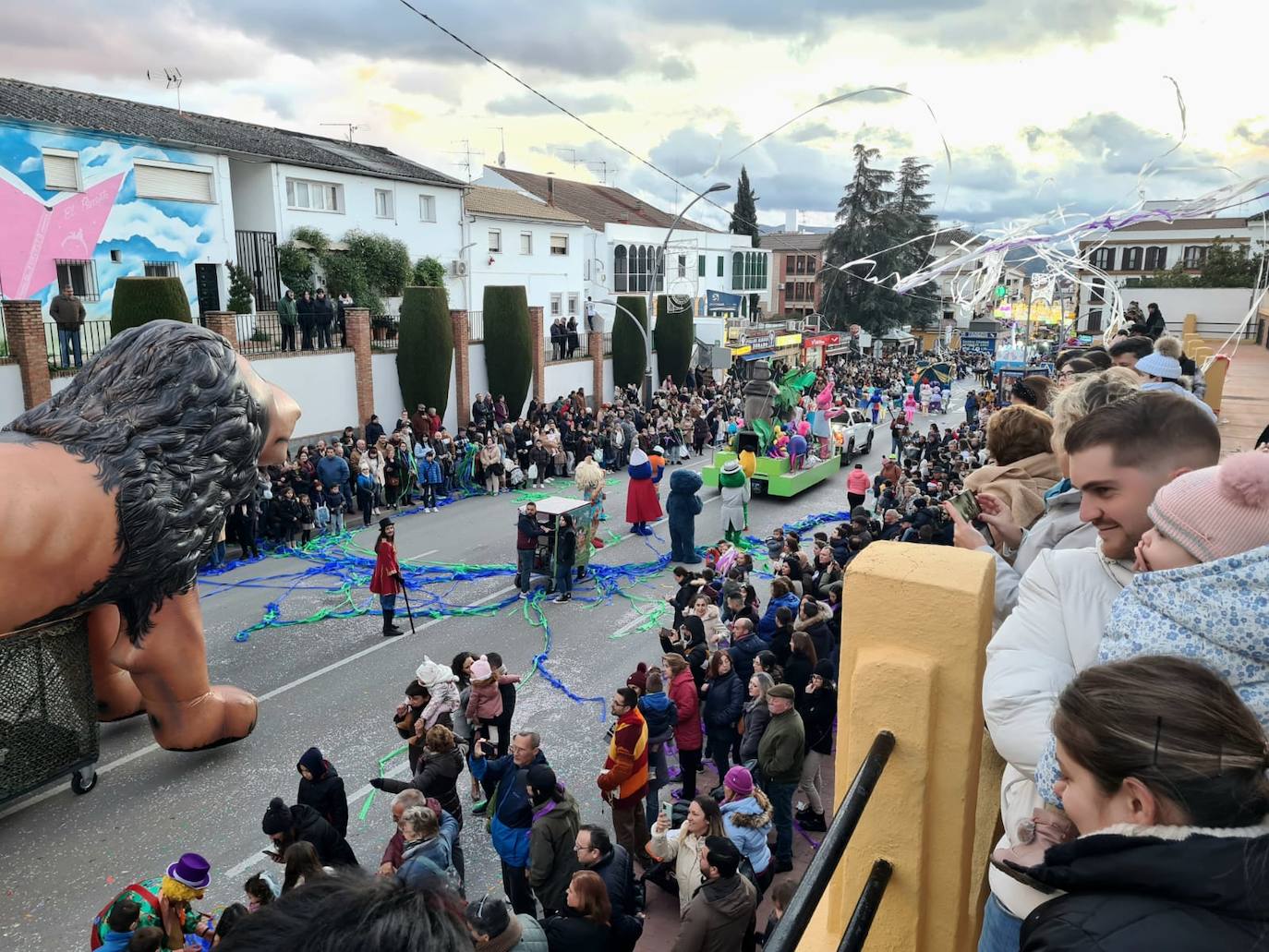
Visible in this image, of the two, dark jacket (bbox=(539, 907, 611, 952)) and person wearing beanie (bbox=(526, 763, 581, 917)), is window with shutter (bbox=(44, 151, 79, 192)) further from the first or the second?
dark jacket (bbox=(539, 907, 611, 952))

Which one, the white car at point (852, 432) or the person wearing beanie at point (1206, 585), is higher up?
the person wearing beanie at point (1206, 585)

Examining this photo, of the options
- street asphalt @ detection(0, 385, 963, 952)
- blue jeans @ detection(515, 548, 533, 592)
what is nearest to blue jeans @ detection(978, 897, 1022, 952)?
street asphalt @ detection(0, 385, 963, 952)

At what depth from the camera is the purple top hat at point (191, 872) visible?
5.11 m

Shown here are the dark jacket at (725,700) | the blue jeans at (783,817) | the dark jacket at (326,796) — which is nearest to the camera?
the dark jacket at (326,796)

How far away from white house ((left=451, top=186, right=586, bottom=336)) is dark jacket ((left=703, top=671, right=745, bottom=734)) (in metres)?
26.1

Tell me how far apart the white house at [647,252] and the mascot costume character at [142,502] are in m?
28.3

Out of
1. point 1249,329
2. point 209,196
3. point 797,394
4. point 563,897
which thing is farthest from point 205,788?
point 1249,329

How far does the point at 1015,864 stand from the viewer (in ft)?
6.42

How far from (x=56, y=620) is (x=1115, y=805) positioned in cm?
830

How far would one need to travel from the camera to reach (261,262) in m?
25.5

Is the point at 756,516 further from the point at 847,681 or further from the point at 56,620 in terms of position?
the point at 847,681

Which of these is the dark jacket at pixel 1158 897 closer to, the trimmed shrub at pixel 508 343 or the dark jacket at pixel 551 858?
the dark jacket at pixel 551 858

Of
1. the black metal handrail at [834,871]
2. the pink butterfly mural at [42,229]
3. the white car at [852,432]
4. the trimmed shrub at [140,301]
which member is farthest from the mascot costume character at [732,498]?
the pink butterfly mural at [42,229]

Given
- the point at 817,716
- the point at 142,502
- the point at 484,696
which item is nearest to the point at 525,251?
the point at 142,502
